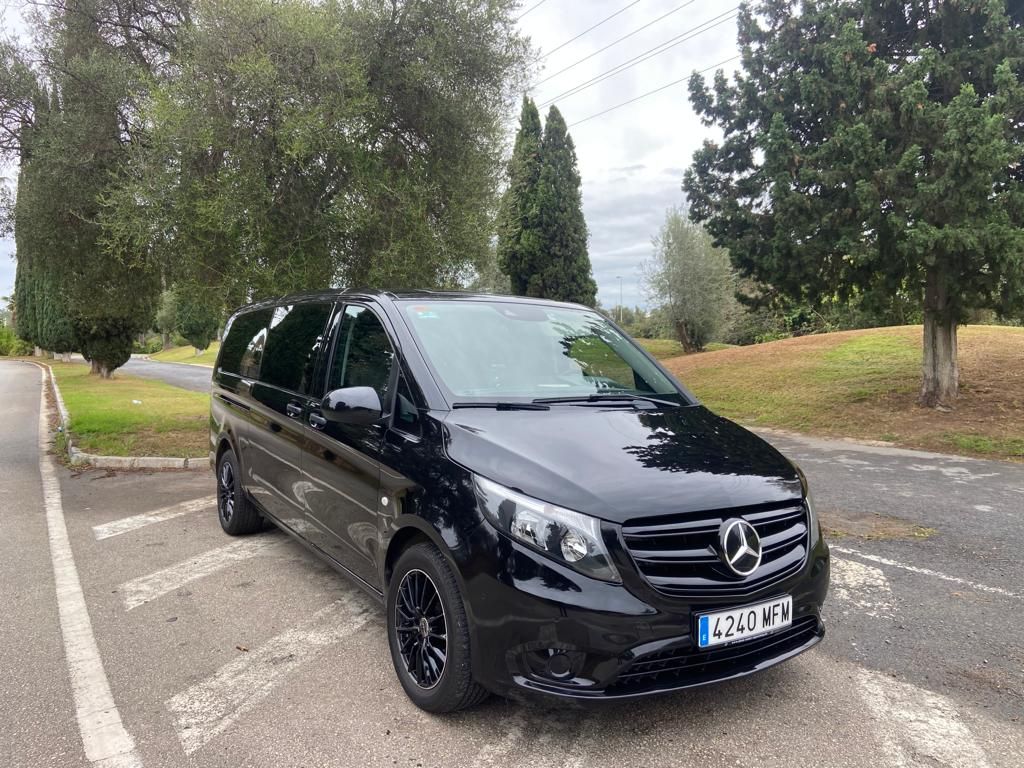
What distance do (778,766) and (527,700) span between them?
37.8 inches

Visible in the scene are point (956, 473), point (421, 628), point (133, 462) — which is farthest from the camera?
point (133, 462)

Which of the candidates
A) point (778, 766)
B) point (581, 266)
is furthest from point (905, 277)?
point (581, 266)

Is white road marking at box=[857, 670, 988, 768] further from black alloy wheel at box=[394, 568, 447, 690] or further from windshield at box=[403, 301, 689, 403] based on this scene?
black alloy wheel at box=[394, 568, 447, 690]

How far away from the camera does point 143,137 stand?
882 cm

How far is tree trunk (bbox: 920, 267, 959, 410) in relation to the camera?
1189 centimetres

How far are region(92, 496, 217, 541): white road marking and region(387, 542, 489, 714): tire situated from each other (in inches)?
152

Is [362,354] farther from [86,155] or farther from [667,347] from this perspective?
[667,347]

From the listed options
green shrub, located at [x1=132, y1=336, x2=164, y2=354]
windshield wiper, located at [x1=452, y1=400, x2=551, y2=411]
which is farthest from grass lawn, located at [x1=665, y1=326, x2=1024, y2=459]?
green shrub, located at [x1=132, y1=336, x2=164, y2=354]

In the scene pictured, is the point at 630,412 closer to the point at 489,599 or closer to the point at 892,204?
the point at 489,599

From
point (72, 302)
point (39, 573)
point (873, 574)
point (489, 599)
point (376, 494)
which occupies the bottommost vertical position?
point (873, 574)

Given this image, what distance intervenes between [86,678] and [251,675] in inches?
30.5

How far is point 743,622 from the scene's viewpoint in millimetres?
2584

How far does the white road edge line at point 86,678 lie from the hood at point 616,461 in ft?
5.67

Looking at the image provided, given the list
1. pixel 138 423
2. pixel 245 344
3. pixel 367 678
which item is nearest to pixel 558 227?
pixel 138 423
